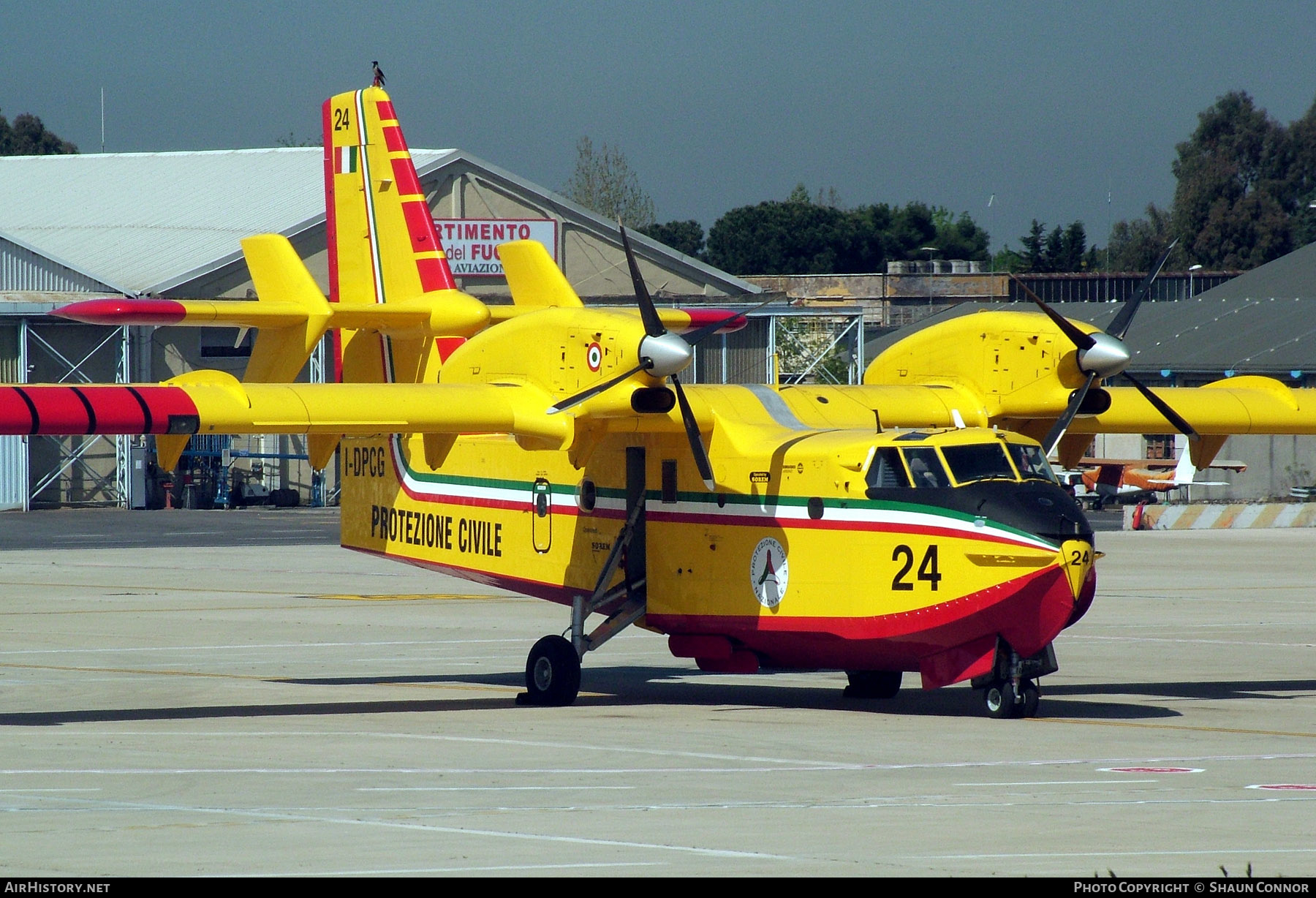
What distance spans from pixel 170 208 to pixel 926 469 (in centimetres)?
5358

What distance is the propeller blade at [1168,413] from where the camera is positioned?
63.9 feet

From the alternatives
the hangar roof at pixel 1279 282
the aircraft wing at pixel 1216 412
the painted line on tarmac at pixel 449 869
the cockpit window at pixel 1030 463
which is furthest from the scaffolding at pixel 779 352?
the painted line on tarmac at pixel 449 869

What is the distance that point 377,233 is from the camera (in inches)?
877

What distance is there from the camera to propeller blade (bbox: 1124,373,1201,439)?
19469 mm

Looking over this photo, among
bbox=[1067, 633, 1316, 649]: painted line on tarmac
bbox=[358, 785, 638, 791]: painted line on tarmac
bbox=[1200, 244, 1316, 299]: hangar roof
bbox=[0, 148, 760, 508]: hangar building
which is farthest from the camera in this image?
bbox=[1200, 244, 1316, 299]: hangar roof

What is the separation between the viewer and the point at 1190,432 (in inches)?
783

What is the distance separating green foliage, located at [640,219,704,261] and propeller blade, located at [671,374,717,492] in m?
118

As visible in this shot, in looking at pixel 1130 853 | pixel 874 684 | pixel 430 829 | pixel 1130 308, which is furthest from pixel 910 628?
pixel 430 829

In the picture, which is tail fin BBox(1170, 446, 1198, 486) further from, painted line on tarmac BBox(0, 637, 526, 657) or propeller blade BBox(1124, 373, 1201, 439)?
propeller blade BBox(1124, 373, 1201, 439)

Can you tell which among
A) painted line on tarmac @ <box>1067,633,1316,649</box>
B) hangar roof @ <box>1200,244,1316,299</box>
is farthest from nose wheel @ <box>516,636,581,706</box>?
hangar roof @ <box>1200,244,1316,299</box>

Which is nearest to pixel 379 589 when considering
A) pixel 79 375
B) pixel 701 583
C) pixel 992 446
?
pixel 701 583
